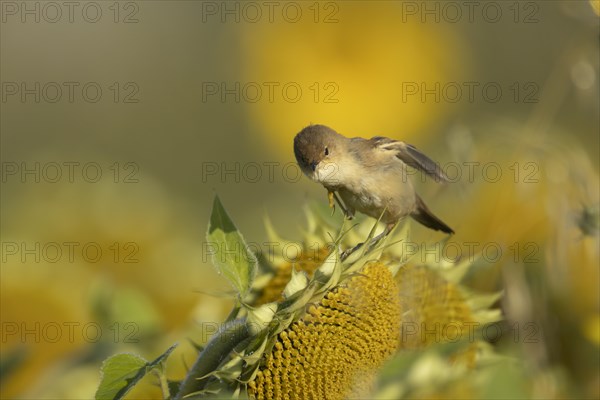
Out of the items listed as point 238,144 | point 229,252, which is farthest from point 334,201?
point 238,144

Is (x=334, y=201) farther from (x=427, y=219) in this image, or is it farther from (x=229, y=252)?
(x=229, y=252)

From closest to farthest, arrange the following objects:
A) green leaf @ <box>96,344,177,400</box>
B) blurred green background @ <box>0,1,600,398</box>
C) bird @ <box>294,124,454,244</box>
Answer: green leaf @ <box>96,344,177,400</box>
blurred green background @ <box>0,1,600,398</box>
bird @ <box>294,124,454,244</box>

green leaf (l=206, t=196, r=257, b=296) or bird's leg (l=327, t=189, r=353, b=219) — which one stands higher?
green leaf (l=206, t=196, r=257, b=296)

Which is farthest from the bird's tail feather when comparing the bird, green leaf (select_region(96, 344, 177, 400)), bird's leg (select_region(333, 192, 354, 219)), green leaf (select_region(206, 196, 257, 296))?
green leaf (select_region(96, 344, 177, 400))

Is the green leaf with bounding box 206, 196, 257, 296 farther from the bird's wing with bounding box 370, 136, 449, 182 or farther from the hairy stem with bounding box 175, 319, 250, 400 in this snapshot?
the bird's wing with bounding box 370, 136, 449, 182

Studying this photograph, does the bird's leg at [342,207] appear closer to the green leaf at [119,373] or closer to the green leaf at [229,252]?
the green leaf at [229,252]

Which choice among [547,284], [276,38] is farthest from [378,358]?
[276,38]

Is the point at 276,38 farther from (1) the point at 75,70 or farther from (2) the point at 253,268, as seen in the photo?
(2) the point at 253,268
